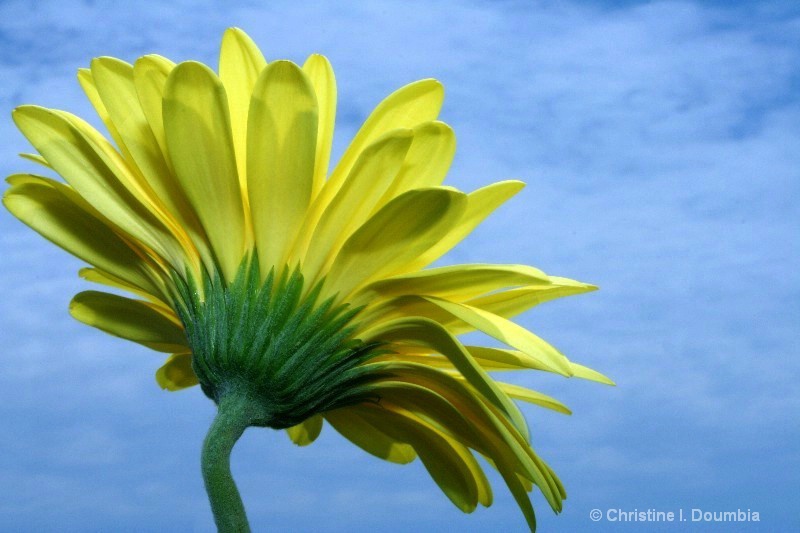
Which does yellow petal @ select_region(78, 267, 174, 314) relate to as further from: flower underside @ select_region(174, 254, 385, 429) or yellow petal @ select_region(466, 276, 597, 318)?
yellow petal @ select_region(466, 276, 597, 318)

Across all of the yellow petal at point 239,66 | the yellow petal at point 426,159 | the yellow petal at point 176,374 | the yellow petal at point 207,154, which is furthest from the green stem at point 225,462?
the yellow petal at point 176,374

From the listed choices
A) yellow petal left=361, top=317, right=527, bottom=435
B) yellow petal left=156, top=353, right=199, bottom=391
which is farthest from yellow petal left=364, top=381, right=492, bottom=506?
yellow petal left=156, top=353, right=199, bottom=391

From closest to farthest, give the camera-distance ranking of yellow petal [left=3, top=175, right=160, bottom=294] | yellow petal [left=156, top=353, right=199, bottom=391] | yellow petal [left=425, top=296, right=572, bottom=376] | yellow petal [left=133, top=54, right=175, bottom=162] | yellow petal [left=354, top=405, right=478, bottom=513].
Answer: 1. yellow petal [left=425, top=296, right=572, bottom=376]
2. yellow petal [left=133, top=54, right=175, bottom=162]
3. yellow petal [left=3, top=175, right=160, bottom=294]
4. yellow petal [left=354, top=405, right=478, bottom=513]
5. yellow petal [left=156, top=353, right=199, bottom=391]

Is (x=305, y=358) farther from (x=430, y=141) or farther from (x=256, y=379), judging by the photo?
(x=430, y=141)

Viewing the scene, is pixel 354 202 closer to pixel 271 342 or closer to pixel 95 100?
pixel 271 342

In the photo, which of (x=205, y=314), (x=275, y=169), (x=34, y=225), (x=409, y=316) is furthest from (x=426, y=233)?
(x=34, y=225)

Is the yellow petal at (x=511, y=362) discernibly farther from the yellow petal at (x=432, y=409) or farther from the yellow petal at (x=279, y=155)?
the yellow petal at (x=279, y=155)
